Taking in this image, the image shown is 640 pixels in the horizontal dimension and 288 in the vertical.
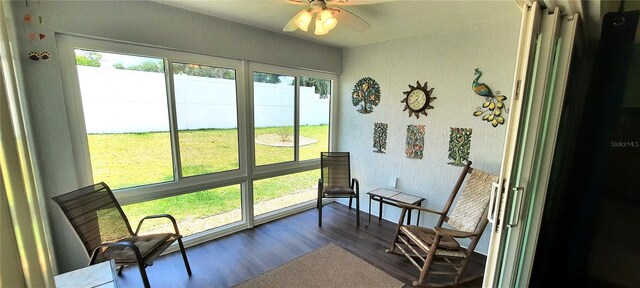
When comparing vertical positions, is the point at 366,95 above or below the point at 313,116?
above

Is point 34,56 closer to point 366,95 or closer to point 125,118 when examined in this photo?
point 125,118

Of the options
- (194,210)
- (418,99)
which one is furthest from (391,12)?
(194,210)

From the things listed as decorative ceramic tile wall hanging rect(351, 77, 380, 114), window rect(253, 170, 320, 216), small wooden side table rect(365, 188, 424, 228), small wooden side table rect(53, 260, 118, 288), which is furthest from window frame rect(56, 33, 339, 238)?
small wooden side table rect(365, 188, 424, 228)

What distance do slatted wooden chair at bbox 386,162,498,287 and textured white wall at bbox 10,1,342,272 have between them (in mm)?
2857

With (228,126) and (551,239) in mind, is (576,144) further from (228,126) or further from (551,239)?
(228,126)

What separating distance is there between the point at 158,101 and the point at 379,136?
2.71 meters

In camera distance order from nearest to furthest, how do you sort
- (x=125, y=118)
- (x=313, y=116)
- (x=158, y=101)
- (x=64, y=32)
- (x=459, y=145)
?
(x=64, y=32) → (x=125, y=118) → (x=158, y=101) → (x=459, y=145) → (x=313, y=116)

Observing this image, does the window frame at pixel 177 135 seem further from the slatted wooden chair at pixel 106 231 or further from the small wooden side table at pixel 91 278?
the small wooden side table at pixel 91 278

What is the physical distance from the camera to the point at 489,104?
2.40m

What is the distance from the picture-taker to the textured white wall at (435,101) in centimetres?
236

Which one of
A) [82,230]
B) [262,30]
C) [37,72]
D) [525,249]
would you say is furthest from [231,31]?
[525,249]

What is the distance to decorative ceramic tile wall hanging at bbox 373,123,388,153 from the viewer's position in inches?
130

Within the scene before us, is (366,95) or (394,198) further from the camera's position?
(366,95)

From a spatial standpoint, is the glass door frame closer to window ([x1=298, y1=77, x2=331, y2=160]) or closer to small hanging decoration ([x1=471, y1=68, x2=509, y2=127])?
small hanging decoration ([x1=471, y1=68, x2=509, y2=127])
